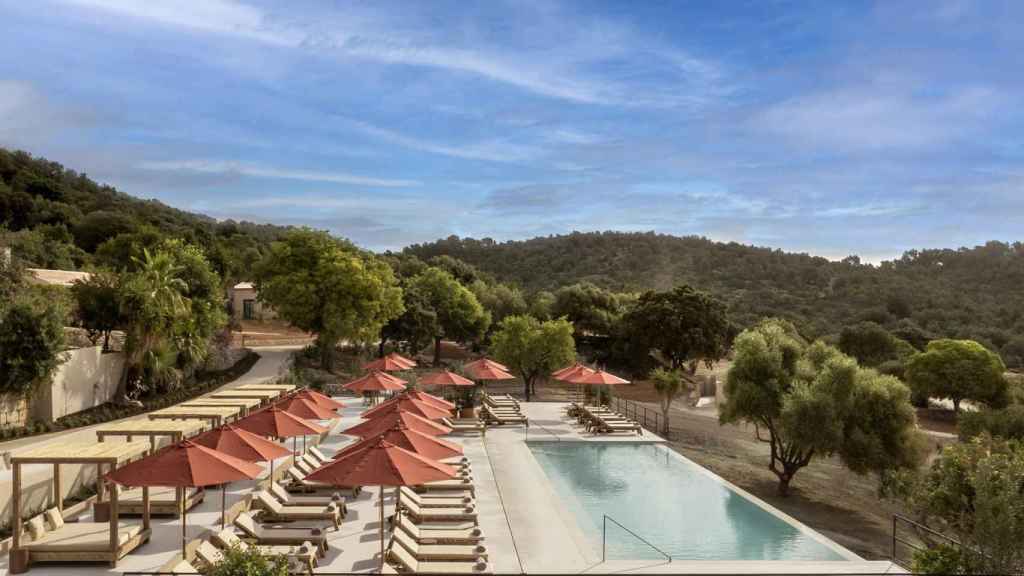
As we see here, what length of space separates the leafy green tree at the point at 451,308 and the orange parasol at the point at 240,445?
40533 mm

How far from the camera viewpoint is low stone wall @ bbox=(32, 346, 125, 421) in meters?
25.2

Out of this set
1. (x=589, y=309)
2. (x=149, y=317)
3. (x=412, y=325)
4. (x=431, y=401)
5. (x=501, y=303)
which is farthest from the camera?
(x=501, y=303)

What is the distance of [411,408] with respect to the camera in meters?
19.7

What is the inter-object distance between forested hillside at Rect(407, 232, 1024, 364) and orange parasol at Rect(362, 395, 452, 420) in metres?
57.5

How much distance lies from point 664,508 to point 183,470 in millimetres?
10404

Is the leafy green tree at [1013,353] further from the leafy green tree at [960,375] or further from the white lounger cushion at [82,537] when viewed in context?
the white lounger cushion at [82,537]

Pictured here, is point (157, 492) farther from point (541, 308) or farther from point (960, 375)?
point (541, 308)

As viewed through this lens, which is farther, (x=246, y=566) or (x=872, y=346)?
(x=872, y=346)

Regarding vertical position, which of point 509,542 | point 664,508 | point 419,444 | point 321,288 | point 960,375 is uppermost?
point 321,288

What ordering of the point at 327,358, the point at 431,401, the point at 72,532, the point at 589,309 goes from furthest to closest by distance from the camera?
1. the point at 589,309
2. the point at 327,358
3. the point at 431,401
4. the point at 72,532

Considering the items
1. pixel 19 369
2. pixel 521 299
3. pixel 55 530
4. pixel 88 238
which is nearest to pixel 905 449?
pixel 55 530

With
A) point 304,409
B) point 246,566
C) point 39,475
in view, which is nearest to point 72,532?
point 39,475

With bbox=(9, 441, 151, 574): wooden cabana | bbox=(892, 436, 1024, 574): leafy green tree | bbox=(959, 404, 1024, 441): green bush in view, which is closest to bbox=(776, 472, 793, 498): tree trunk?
bbox=(892, 436, 1024, 574): leafy green tree

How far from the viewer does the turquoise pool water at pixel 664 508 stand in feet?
46.2
